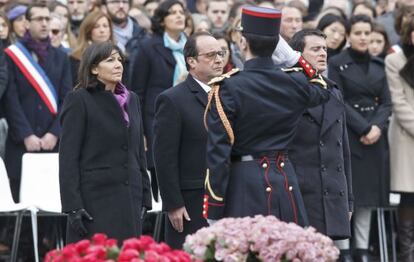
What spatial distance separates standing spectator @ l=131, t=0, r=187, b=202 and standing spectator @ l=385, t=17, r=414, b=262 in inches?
83.5

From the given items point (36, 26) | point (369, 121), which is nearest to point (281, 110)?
point (369, 121)

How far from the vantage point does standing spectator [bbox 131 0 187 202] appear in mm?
13164

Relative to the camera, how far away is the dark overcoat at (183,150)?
30.4ft

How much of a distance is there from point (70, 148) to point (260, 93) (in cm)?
165

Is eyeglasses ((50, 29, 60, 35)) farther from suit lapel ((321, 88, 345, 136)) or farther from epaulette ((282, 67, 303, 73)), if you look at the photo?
epaulette ((282, 67, 303, 73))

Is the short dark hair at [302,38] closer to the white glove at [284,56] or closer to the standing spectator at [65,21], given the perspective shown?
the white glove at [284,56]

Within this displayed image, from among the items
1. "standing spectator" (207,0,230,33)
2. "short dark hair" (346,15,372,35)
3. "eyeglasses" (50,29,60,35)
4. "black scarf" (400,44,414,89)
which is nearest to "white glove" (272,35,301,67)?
"black scarf" (400,44,414,89)

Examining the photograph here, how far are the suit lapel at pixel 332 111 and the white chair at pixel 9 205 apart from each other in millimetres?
3667

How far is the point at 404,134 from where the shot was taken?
42.2 ft

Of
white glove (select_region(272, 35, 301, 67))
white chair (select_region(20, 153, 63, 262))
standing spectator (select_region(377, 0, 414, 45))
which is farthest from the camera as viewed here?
standing spectator (select_region(377, 0, 414, 45))

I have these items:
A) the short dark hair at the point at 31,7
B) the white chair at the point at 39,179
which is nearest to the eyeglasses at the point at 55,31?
the short dark hair at the point at 31,7

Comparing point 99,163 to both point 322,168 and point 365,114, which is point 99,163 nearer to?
point 322,168

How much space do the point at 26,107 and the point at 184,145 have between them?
3.83 metres

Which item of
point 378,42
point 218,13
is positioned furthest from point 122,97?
point 218,13
